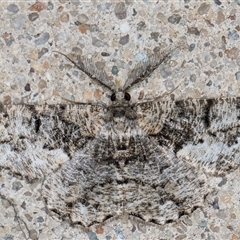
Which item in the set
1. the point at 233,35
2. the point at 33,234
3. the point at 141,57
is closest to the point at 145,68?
the point at 141,57

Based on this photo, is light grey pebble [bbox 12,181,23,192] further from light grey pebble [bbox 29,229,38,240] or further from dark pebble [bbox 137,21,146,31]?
dark pebble [bbox 137,21,146,31]

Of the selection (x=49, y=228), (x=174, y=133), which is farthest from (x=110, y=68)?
(x=49, y=228)

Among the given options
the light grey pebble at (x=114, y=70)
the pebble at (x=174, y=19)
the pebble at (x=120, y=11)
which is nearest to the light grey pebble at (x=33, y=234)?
the light grey pebble at (x=114, y=70)

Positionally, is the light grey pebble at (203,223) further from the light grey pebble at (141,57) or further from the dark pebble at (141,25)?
the dark pebble at (141,25)

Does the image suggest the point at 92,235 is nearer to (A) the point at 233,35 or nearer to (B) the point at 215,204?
(B) the point at 215,204

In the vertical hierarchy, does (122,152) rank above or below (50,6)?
below

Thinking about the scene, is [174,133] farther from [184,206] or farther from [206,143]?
[184,206]
